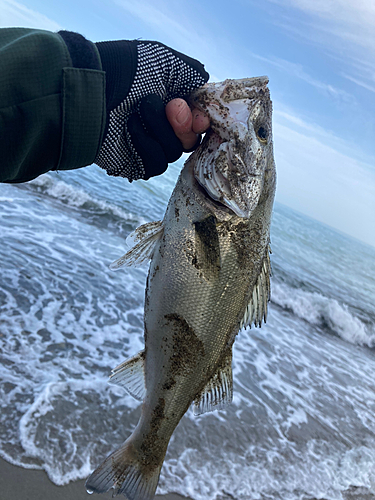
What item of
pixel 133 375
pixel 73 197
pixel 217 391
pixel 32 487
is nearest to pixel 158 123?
pixel 133 375

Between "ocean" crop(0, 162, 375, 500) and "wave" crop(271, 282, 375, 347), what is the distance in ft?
4.83

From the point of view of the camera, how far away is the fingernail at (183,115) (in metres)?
2.23

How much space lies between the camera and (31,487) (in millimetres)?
3539

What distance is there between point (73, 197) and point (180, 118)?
43.0ft

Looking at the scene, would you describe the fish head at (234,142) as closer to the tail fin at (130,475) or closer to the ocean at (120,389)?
the tail fin at (130,475)

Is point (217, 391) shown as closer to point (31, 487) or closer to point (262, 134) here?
point (262, 134)

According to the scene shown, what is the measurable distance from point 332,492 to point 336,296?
604 inches

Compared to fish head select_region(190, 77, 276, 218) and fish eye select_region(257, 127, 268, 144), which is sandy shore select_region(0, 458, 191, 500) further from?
fish eye select_region(257, 127, 268, 144)

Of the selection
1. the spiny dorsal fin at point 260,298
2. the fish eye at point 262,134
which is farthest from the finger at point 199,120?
the spiny dorsal fin at point 260,298

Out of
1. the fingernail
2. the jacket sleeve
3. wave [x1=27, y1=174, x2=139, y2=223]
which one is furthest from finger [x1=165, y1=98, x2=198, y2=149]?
wave [x1=27, y1=174, x2=139, y2=223]

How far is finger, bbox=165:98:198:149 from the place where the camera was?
2.22 meters

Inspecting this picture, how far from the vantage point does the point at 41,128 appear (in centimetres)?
184

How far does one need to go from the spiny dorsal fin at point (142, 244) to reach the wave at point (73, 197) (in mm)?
11910

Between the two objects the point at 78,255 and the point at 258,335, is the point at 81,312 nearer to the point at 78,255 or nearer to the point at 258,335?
the point at 78,255
